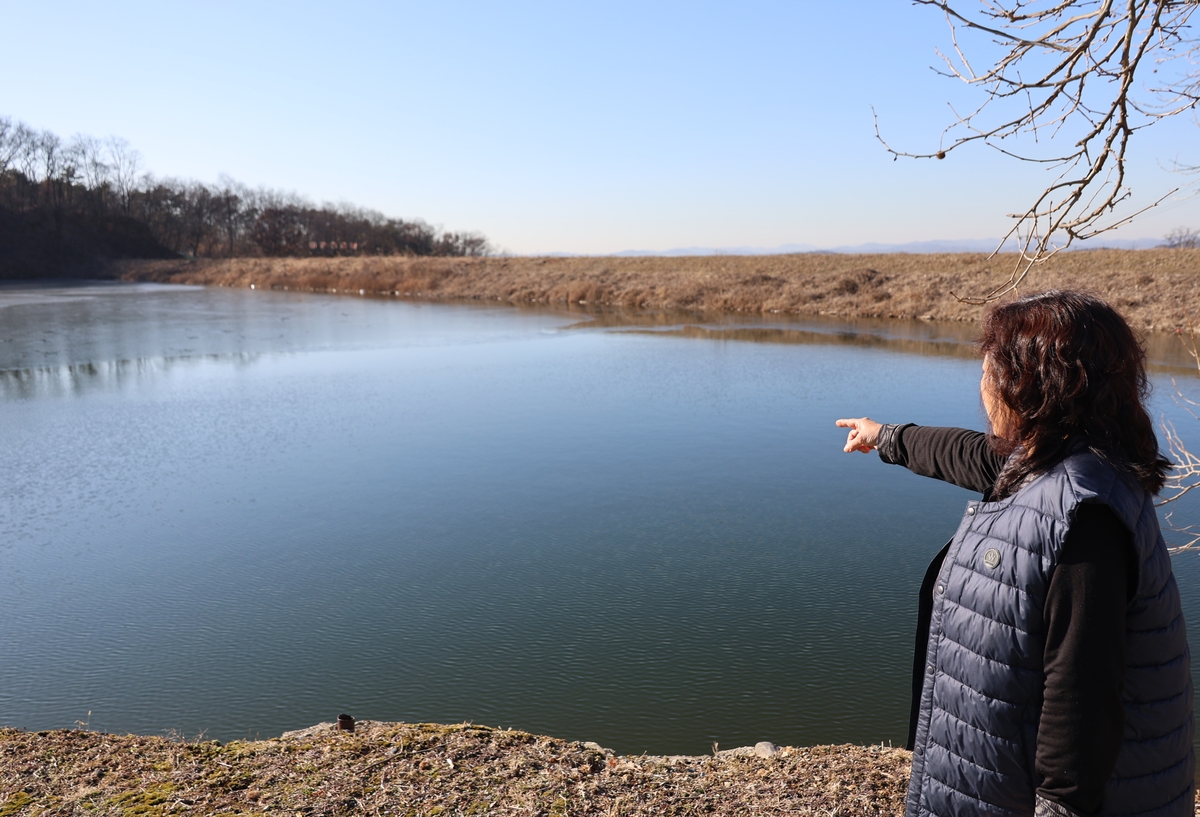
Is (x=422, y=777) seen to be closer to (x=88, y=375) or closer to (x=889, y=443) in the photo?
(x=889, y=443)

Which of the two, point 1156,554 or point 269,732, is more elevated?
point 1156,554

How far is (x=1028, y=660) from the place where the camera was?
1360 millimetres

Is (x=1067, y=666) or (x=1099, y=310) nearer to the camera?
(x=1067, y=666)

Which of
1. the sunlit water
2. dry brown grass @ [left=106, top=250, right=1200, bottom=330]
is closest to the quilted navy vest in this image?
the sunlit water

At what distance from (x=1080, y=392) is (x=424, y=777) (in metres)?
2.25

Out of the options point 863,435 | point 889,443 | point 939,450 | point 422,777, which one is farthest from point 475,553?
point 939,450

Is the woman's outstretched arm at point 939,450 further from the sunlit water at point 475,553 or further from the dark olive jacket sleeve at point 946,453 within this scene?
the sunlit water at point 475,553

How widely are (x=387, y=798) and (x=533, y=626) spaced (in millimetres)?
1859

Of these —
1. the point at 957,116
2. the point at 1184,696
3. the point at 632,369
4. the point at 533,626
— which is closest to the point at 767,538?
the point at 533,626

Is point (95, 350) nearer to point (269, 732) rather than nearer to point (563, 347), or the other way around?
point (563, 347)

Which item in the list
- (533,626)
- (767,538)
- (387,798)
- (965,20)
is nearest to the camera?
(387,798)

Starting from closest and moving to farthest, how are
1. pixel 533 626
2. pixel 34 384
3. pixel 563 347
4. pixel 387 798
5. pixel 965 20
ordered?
pixel 387 798 < pixel 965 20 < pixel 533 626 < pixel 34 384 < pixel 563 347

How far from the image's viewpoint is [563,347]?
639 inches

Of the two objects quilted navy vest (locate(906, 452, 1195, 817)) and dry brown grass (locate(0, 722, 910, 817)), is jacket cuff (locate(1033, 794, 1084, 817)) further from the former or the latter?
dry brown grass (locate(0, 722, 910, 817))
